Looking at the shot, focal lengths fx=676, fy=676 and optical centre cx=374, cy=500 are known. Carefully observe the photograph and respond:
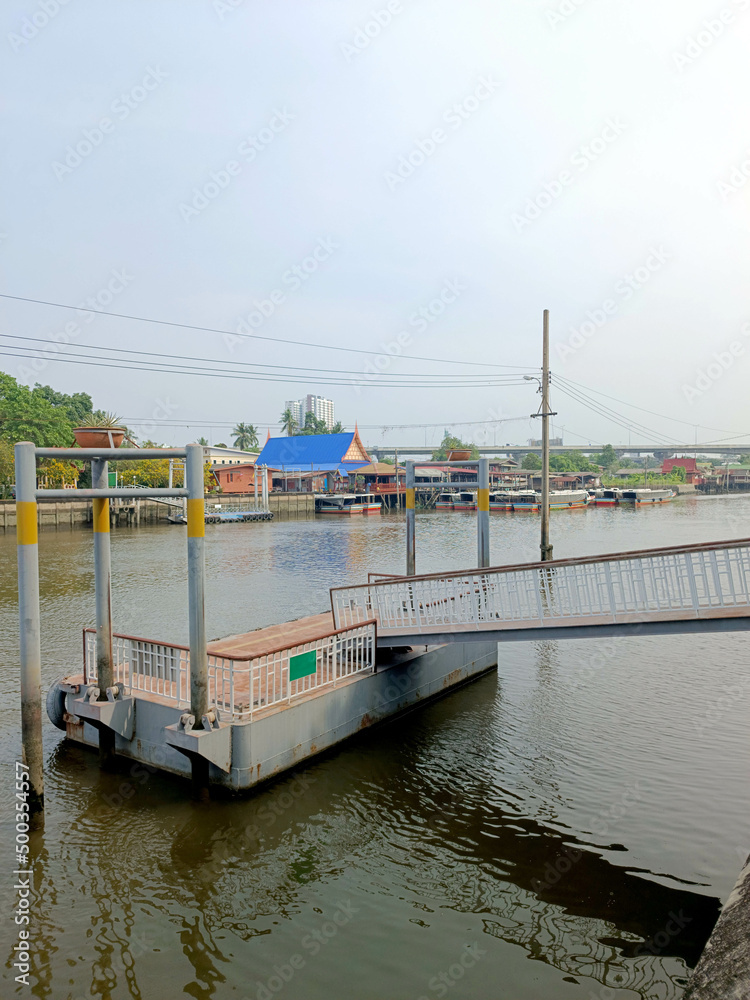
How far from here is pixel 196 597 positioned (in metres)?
7.35

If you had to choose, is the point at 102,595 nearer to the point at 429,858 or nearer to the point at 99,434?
the point at 99,434

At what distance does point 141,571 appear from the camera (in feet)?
89.1

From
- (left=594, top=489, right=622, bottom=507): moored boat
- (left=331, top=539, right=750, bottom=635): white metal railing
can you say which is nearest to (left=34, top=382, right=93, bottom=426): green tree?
(left=594, top=489, right=622, bottom=507): moored boat

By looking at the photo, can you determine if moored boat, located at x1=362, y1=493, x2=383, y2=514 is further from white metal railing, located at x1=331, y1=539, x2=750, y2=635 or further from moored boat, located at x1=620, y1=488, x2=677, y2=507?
white metal railing, located at x1=331, y1=539, x2=750, y2=635

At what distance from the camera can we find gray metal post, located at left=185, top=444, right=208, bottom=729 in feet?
24.1

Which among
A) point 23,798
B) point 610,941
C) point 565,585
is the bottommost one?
point 610,941

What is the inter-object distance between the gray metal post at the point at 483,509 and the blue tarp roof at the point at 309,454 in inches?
2478

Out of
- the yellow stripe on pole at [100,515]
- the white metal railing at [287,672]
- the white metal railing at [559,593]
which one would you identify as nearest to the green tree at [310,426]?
the white metal railing at [559,593]

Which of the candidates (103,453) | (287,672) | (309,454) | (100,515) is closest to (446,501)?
(309,454)

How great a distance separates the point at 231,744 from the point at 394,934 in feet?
8.88

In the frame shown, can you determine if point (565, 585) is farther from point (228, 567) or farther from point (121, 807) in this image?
point (228, 567)

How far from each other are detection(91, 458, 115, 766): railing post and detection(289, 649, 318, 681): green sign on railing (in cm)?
223

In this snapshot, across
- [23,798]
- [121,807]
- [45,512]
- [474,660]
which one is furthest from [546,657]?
[45,512]

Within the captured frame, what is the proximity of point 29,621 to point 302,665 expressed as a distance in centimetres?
321
